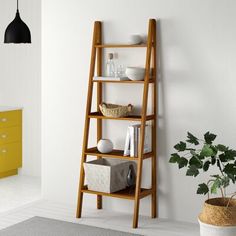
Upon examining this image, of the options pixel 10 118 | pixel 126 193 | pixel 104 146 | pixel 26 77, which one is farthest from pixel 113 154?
pixel 26 77

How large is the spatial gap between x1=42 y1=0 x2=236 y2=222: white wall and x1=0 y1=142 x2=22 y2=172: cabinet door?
1.20 metres

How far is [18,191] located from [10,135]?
936mm

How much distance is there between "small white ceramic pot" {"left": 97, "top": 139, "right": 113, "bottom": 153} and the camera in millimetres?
5328

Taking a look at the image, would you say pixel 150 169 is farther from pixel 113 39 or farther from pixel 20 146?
pixel 20 146

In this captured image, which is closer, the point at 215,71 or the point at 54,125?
the point at 215,71

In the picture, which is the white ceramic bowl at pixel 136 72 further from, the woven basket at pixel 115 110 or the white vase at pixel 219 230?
the white vase at pixel 219 230

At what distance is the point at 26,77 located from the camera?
7.25 metres

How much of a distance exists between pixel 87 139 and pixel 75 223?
2.52 feet

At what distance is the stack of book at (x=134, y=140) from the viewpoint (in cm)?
517

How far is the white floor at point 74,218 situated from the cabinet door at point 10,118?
3.35 feet

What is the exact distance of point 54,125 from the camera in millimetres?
5859

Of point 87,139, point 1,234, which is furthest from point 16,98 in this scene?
point 1,234

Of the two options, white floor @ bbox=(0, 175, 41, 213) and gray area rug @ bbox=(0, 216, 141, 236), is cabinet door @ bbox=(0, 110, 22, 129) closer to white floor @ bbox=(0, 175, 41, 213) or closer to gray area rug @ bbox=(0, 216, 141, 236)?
white floor @ bbox=(0, 175, 41, 213)

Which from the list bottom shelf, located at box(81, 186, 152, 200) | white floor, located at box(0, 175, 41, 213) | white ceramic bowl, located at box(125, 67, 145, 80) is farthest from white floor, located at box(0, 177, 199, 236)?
white ceramic bowl, located at box(125, 67, 145, 80)
